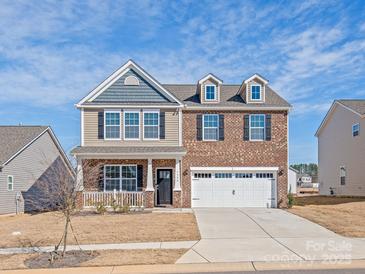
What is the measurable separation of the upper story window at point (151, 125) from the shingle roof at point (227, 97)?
2107mm

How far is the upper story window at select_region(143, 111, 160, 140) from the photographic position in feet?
75.0

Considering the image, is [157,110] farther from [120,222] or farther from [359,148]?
[359,148]

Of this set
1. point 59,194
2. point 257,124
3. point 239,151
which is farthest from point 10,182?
point 59,194

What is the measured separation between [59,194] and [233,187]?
13.5 metres

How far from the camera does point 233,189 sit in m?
23.2

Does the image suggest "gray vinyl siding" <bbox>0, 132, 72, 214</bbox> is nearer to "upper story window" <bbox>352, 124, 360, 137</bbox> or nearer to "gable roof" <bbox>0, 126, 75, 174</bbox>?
"gable roof" <bbox>0, 126, 75, 174</bbox>

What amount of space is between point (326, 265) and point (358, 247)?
2384 mm

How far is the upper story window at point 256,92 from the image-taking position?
23.7 meters

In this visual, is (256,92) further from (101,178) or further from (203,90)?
(101,178)

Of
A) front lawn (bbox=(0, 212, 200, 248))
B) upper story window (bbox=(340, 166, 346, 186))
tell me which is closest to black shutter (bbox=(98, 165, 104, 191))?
front lawn (bbox=(0, 212, 200, 248))

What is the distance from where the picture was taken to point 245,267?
30.4 ft

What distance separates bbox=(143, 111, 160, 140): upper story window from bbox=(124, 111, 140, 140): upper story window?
1.48 feet

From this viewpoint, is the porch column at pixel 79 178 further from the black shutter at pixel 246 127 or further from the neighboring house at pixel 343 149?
the neighboring house at pixel 343 149

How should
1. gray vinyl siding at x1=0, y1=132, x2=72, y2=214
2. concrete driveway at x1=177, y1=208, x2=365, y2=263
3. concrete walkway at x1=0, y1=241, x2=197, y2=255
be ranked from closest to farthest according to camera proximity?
concrete driveway at x1=177, y1=208, x2=365, y2=263
concrete walkway at x1=0, y1=241, x2=197, y2=255
gray vinyl siding at x1=0, y1=132, x2=72, y2=214
